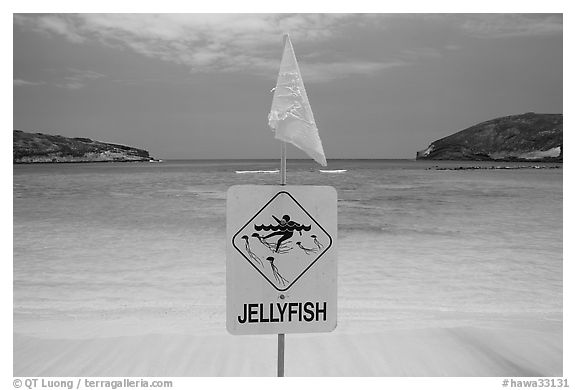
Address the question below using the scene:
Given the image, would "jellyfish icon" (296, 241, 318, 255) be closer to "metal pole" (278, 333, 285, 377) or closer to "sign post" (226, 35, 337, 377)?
"sign post" (226, 35, 337, 377)

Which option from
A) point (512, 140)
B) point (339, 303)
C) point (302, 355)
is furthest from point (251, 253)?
point (512, 140)

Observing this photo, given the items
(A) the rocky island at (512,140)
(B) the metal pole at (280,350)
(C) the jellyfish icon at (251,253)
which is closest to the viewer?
(C) the jellyfish icon at (251,253)

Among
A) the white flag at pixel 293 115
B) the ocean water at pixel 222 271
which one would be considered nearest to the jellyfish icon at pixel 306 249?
the white flag at pixel 293 115

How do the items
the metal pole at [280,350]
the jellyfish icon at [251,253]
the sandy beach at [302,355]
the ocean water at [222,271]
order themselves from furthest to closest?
1. the ocean water at [222,271]
2. the sandy beach at [302,355]
3. the metal pole at [280,350]
4. the jellyfish icon at [251,253]

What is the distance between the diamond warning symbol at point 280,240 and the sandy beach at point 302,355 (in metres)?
1.12

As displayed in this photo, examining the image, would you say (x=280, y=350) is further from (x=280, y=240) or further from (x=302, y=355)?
(x=302, y=355)

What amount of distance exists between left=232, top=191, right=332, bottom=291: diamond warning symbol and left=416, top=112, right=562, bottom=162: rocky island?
20.9 meters

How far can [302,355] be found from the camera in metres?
2.36

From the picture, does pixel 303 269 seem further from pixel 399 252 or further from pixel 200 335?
pixel 399 252

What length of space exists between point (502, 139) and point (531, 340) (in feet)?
92.6

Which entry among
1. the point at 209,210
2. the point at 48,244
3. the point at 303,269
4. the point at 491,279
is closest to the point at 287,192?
the point at 303,269

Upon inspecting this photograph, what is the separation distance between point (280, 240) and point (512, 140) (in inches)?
1146

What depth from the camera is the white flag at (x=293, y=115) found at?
1341 mm

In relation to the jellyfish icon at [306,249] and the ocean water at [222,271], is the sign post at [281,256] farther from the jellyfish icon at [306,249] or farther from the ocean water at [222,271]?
the ocean water at [222,271]
